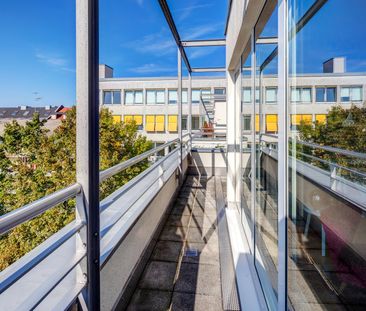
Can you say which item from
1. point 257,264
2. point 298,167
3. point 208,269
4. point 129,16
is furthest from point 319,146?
point 129,16

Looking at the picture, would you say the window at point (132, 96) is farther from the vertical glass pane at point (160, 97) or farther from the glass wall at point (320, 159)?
the glass wall at point (320, 159)

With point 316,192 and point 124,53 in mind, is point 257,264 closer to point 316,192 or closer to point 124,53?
point 316,192

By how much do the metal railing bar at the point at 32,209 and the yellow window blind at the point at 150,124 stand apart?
17.0 metres

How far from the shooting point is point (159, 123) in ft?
58.7

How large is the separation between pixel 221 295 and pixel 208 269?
0.35m

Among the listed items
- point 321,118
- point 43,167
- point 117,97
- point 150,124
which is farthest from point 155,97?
point 321,118

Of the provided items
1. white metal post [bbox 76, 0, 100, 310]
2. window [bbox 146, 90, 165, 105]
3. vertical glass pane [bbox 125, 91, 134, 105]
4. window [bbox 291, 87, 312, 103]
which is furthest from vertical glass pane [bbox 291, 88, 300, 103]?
vertical glass pane [bbox 125, 91, 134, 105]

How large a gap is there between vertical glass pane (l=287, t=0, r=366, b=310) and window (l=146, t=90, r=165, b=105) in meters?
16.5

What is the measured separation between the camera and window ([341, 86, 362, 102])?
0.74 meters

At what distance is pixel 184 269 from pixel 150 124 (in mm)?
16378

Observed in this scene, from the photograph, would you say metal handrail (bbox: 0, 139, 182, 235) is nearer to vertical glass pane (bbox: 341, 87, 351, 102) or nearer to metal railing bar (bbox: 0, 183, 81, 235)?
metal railing bar (bbox: 0, 183, 81, 235)

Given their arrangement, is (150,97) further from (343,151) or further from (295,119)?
(343,151)

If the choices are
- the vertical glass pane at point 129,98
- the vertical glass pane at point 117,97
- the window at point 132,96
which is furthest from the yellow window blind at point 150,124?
the vertical glass pane at point 117,97

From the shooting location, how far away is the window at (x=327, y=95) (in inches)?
32.7
